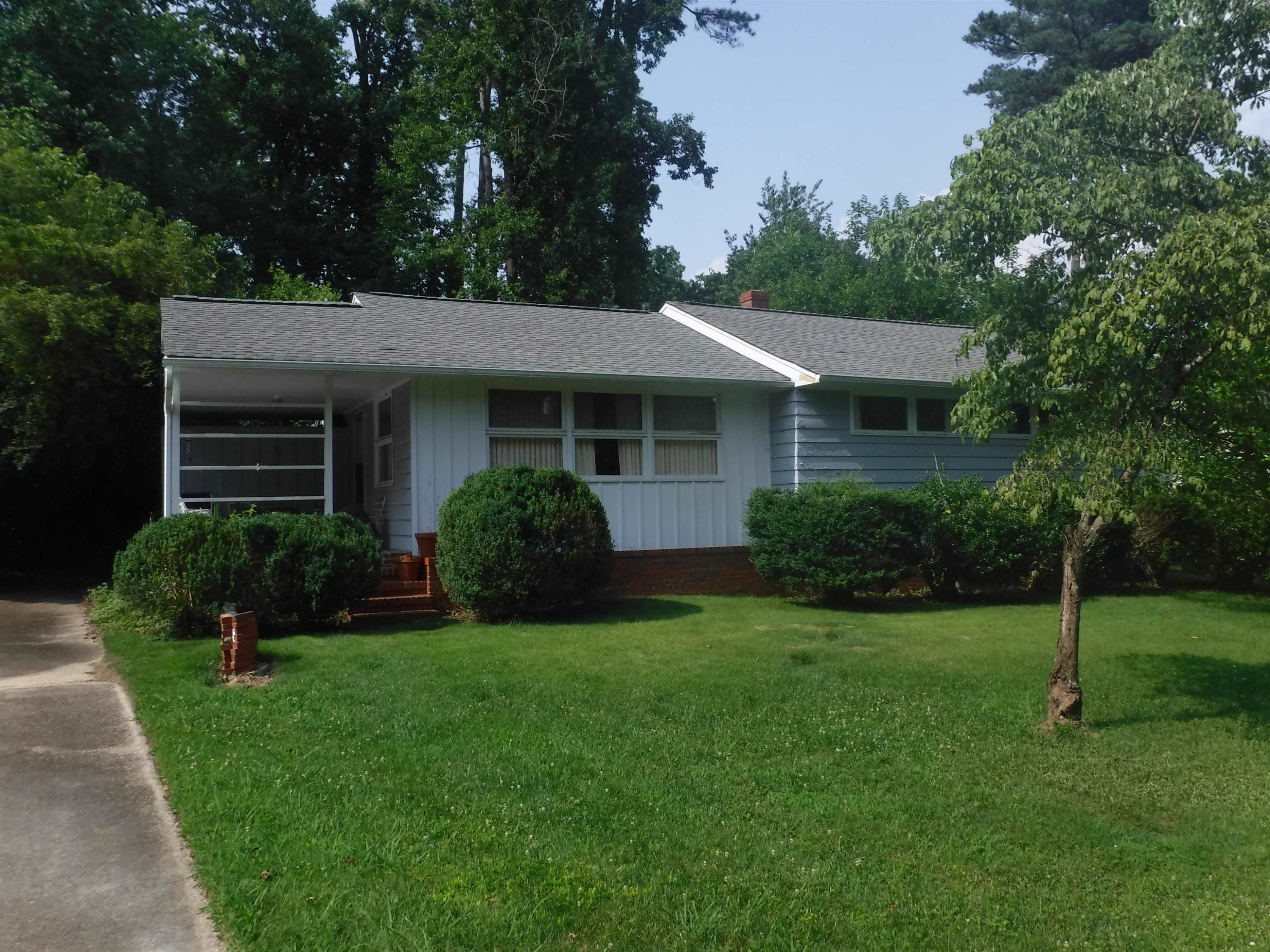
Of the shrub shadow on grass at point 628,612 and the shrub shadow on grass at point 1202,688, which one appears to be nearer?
the shrub shadow on grass at point 1202,688

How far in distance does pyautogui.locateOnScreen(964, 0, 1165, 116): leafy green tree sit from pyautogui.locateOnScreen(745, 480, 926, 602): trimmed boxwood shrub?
2411 cm

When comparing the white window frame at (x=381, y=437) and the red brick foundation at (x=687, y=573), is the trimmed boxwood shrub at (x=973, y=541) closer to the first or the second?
the red brick foundation at (x=687, y=573)

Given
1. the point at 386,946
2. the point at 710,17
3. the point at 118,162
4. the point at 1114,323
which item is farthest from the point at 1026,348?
the point at 710,17

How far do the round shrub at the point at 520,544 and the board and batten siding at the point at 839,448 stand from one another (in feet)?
13.4

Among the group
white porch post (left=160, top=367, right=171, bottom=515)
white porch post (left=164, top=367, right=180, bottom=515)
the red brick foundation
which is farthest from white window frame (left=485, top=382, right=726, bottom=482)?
white porch post (left=160, top=367, right=171, bottom=515)

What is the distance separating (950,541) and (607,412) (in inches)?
191

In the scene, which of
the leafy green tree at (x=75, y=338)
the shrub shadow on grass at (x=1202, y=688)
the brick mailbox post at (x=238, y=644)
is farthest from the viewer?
the leafy green tree at (x=75, y=338)

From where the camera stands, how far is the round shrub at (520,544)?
36.4 feet

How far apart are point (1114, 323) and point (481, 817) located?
5.14 m

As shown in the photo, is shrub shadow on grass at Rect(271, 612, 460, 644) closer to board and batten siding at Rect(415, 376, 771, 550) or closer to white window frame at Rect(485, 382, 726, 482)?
board and batten siding at Rect(415, 376, 771, 550)

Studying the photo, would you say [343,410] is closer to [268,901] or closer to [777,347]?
[777,347]

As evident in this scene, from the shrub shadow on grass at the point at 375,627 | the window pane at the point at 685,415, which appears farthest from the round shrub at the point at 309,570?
the window pane at the point at 685,415

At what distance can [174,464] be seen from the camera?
1216 centimetres

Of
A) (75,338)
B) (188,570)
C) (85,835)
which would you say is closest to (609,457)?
(188,570)
